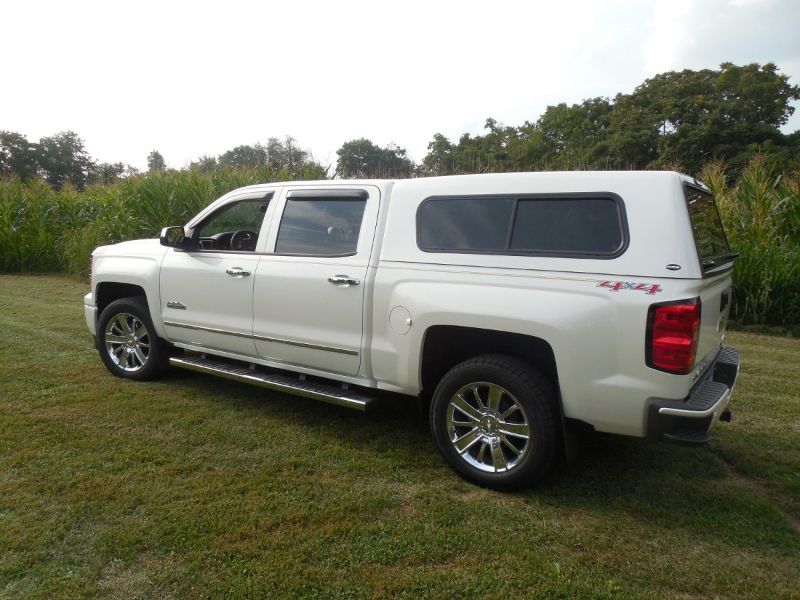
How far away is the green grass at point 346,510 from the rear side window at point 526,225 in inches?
58.8

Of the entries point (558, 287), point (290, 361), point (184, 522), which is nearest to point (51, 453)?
point (184, 522)

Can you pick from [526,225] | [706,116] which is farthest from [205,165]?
[706,116]


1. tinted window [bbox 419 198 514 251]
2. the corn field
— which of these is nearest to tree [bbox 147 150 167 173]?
the corn field

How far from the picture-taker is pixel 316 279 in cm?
423

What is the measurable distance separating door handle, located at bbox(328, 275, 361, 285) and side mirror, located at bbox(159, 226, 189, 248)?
1686mm

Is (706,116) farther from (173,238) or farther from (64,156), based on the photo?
(64,156)

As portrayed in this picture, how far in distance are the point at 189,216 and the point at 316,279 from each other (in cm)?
861

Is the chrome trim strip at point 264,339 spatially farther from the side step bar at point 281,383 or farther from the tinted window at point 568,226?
the tinted window at point 568,226

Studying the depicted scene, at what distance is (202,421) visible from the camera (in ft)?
15.2

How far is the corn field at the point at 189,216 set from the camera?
8.65 meters

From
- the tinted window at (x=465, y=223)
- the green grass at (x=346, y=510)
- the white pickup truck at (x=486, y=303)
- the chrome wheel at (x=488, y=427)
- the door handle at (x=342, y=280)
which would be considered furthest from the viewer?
the door handle at (x=342, y=280)

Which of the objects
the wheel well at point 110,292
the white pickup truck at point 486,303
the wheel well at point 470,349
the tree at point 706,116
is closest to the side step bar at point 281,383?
the white pickup truck at point 486,303

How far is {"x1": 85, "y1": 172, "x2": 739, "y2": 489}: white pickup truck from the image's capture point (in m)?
3.09

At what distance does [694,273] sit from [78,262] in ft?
43.7
